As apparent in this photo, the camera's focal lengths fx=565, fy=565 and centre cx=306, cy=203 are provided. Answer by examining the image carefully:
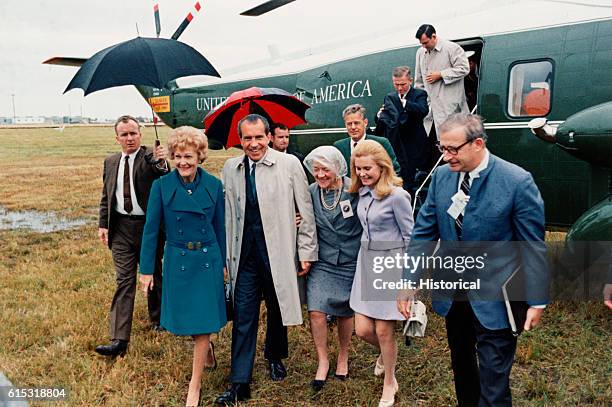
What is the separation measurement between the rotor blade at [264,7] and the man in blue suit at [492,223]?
17.7ft

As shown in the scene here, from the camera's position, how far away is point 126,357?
183 inches

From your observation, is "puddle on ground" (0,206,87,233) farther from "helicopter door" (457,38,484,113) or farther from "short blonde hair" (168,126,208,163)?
"helicopter door" (457,38,484,113)

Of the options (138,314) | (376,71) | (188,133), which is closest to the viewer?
(188,133)

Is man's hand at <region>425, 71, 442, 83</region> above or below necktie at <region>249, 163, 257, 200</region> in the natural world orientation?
above

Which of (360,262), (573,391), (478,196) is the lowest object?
(573,391)

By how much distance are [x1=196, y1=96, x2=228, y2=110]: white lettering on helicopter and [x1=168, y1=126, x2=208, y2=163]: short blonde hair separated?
19.3 feet

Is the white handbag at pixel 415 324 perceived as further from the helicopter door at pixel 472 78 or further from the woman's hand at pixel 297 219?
the helicopter door at pixel 472 78

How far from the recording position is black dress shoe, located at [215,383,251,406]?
3.86 meters

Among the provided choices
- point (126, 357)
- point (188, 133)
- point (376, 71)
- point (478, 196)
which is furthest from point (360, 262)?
point (376, 71)

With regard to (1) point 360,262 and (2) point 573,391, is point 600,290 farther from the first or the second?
Result: (1) point 360,262

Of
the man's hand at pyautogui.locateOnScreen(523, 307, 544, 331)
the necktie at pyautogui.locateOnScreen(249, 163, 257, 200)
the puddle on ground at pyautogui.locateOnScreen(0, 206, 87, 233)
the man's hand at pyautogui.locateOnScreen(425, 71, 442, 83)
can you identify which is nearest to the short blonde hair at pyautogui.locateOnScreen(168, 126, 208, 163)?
the necktie at pyautogui.locateOnScreen(249, 163, 257, 200)

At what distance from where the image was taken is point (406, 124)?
5.61 meters

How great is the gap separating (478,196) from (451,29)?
397 centimetres

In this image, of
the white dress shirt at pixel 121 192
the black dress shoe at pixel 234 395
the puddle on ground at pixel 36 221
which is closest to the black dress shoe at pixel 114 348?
the white dress shirt at pixel 121 192
